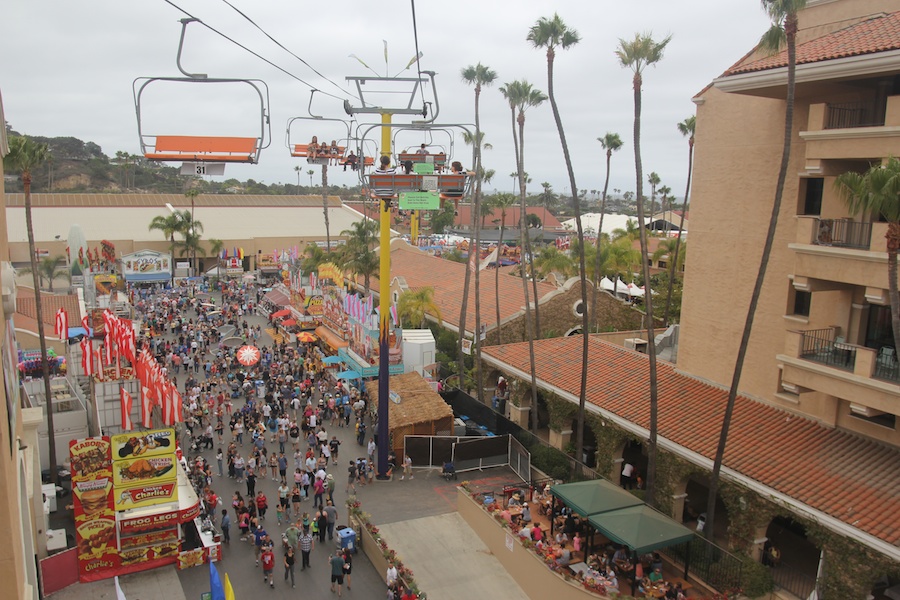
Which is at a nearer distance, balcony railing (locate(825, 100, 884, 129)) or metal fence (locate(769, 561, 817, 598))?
metal fence (locate(769, 561, 817, 598))

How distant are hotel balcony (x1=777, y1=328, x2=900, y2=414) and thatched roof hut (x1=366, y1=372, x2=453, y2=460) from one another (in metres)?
11.2

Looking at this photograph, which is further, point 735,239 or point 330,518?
point 735,239

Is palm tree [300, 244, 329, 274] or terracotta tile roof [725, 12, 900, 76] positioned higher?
terracotta tile roof [725, 12, 900, 76]

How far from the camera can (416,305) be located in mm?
34000

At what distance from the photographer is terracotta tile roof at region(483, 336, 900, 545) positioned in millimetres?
13703

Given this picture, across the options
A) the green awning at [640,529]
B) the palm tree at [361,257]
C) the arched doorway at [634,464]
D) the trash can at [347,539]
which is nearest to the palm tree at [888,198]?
the green awning at [640,529]

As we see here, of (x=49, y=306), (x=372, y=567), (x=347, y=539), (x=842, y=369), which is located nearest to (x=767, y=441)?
(x=842, y=369)

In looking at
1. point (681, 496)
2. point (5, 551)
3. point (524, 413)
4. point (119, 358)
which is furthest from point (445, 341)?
point (5, 551)

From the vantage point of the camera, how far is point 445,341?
33.9 m

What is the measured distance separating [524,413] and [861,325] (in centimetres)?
1217

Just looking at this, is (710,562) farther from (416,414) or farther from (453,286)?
(453,286)

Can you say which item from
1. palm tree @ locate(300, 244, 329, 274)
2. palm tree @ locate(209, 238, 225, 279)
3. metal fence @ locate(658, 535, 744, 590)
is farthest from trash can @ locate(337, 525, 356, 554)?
palm tree @ locate(209, 238, 225, 279)

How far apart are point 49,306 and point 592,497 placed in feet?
112

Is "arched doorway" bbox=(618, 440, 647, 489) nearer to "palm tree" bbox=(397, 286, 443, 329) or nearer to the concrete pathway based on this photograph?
the concrete pathway
